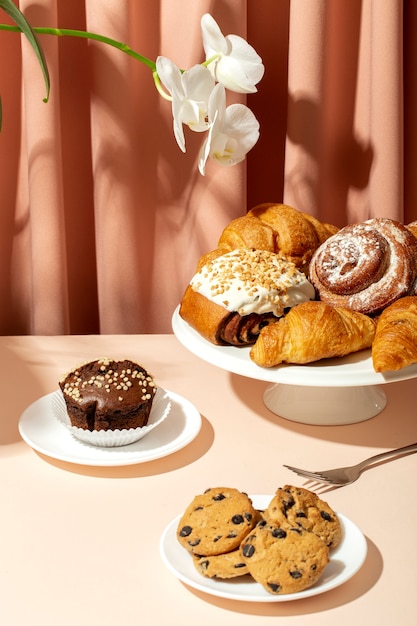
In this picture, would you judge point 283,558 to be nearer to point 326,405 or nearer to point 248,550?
A: point 248,550

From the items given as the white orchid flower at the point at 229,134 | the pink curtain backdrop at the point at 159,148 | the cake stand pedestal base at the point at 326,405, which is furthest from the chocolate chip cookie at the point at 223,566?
the pink curtain backdrop at the point at 159,148

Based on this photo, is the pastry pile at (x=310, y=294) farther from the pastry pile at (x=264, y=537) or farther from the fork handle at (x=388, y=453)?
the pastry pile at (x=264, y=537)

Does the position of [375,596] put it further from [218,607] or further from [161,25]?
[161,25]

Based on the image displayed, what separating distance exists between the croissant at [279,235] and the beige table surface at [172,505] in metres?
0.19

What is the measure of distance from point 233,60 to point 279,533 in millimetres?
667

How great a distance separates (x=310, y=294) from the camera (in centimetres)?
107

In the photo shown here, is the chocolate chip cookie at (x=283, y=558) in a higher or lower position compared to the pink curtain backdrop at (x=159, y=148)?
lower

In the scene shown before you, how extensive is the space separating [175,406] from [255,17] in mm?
654

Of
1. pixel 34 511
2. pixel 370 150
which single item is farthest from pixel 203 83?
pixel 34 511

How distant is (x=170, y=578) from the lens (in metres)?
0.74

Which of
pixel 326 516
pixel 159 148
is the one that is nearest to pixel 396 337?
pixel 326 516

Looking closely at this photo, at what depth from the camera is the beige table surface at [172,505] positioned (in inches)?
27.6

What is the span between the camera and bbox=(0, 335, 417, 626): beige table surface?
2.30ft

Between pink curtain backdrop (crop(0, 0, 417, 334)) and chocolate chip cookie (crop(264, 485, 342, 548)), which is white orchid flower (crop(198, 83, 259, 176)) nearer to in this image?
pink curtain backdrop (crop(0, 0, 417, 334))
